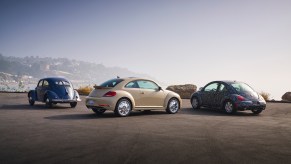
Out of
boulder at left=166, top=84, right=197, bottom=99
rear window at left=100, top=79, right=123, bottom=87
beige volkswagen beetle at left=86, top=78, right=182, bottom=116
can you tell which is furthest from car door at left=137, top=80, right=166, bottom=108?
boulder at left=166, top=84, right=197, bottom=99

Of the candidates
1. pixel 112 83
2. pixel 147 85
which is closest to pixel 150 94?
pixel 147 85

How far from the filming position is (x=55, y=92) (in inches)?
667

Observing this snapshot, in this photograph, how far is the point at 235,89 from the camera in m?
14.6

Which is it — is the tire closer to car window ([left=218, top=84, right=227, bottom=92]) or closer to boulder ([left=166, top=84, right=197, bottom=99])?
car window ([left=218, top=84, right=227, bottom=92])

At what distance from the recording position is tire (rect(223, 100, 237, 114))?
565 inches

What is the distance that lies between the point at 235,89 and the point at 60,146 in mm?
10182

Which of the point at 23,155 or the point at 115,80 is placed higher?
the point at 115,80

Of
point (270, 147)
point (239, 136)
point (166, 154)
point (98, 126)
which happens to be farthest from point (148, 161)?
point (98, 126)

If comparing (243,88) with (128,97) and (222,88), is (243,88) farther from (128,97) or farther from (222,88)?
(128,97)

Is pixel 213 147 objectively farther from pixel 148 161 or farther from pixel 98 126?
pixel 98 126

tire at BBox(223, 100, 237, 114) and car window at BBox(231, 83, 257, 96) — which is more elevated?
car window at BBox(231, 83, 257, 96)

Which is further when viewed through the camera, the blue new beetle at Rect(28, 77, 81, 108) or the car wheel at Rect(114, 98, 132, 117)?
the blue new beetle at Rect(28, 77, 81, 108)

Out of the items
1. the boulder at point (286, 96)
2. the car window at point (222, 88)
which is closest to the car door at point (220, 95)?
the car window at point (222, 88)

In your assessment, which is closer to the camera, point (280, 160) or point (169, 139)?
point (280, 160)
